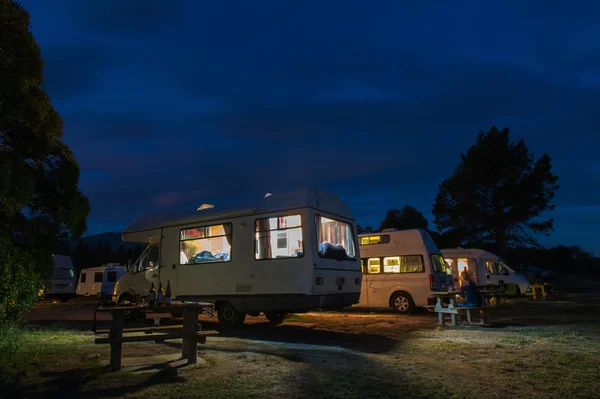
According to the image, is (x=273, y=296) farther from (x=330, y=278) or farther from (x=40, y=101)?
(x=40, y=101)

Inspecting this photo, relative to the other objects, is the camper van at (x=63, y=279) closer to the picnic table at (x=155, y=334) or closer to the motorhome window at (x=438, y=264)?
the motorhome window at (x=438, y=264)

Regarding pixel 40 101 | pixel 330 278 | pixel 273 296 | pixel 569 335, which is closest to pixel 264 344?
pixel 273 296

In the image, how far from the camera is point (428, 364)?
600cm

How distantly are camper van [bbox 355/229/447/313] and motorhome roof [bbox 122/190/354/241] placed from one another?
13.3ft

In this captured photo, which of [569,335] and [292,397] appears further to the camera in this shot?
[569,335]

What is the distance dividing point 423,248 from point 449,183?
27.1m

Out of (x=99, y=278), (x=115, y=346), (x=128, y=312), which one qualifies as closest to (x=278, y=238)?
(x=115, y=346)

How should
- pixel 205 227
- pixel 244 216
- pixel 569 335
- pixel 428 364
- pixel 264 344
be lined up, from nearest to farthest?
pixel 428 364 → pixel 264 344 → pixel 569 335 → pixel 244 216 → pixel 205 227

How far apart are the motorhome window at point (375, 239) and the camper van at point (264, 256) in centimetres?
426

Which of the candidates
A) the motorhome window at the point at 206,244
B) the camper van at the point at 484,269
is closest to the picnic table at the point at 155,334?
the motorhome window at the point at 206,244

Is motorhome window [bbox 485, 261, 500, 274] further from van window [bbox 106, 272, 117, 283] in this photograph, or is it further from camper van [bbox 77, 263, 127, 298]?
van window [bbox 106, 272, 117, 283]

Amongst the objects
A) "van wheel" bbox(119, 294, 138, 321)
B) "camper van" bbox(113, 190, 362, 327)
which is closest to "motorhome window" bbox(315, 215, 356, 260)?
"camper van" bbox(113, 190, 362, 327)

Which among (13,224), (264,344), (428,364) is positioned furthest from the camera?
(264,344)

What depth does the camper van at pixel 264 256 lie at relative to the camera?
9.41 metres
